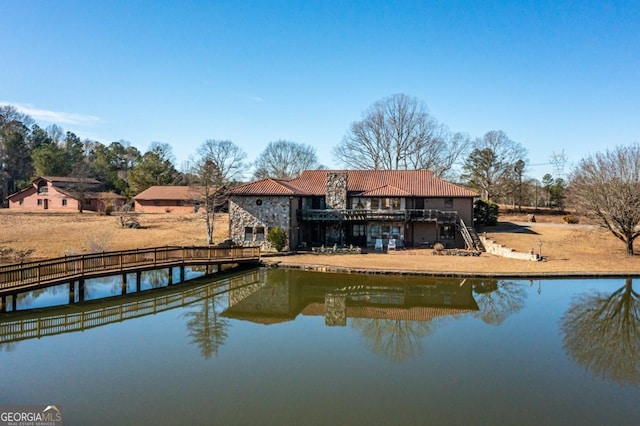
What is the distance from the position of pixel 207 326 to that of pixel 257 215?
15.0m

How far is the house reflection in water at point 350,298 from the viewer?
55.6 feet

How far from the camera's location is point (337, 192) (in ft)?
107

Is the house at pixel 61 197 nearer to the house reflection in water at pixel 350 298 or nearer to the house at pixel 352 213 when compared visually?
the house at pixel 352 213

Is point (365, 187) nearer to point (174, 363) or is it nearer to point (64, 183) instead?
point (174, 363)

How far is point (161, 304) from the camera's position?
59.7 feet

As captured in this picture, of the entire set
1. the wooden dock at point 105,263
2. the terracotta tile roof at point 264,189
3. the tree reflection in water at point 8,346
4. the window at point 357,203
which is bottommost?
the tree reflection in water at point 8,346

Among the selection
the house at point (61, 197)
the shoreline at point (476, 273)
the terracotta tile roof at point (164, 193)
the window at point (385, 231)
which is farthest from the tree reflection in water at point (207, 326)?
the house at point (61, 197)

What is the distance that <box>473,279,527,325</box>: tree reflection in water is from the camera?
16672 millimetres

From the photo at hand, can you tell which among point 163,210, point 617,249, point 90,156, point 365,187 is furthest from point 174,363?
point 90,156

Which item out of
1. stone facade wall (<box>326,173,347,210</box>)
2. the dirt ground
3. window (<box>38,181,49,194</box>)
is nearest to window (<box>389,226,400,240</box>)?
the dirt ground

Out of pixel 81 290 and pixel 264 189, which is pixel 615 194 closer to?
pixel 264 189

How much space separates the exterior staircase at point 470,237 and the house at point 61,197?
120 feet

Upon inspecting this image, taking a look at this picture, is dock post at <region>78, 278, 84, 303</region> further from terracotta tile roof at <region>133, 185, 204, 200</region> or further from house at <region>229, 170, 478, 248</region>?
terracotta tile roof at <region>133, 185, 204, 200</region>

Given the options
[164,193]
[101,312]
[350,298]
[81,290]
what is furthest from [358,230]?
[164,193]
